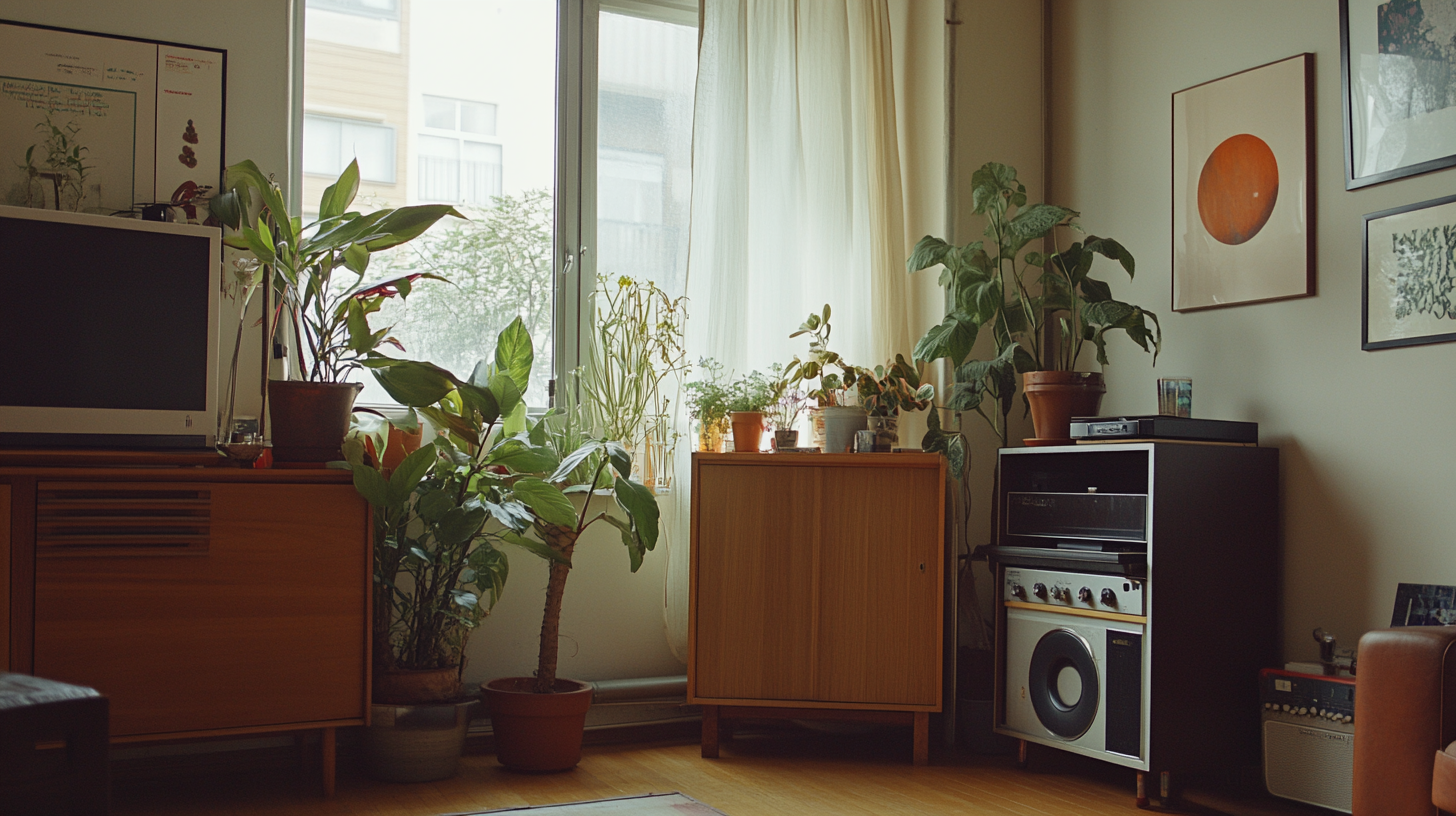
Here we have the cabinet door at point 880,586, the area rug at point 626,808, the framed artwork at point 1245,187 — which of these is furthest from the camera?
the cabinet door at point 880,586

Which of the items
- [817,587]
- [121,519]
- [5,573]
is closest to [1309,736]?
[817,587]

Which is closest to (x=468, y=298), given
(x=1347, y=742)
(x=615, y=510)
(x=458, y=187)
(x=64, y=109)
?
(x=458, y=187)

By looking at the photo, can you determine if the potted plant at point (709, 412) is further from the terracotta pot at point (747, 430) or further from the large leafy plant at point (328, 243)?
the large leafy plant at point (328, 243)

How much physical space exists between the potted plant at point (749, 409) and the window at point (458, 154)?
103 centimetres

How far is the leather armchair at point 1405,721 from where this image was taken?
2057 mm

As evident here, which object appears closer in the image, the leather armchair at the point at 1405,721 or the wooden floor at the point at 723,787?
the leather armchair at the point at 1405,721

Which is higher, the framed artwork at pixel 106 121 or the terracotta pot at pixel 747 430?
the framed artwork at pixel 106 121

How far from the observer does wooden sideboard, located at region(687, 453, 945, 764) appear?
3.32 meters

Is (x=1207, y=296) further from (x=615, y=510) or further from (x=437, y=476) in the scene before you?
(x=437, y=476)

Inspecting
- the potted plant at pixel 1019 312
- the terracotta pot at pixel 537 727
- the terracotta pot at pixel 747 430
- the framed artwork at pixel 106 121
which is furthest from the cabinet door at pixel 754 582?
the framed artwork at pixel 106 121

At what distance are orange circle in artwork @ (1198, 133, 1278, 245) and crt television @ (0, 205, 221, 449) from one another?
2.75m

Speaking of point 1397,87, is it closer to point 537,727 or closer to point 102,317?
point 537,727

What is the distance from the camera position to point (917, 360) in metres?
3.49

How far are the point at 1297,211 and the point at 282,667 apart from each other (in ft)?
9.49
